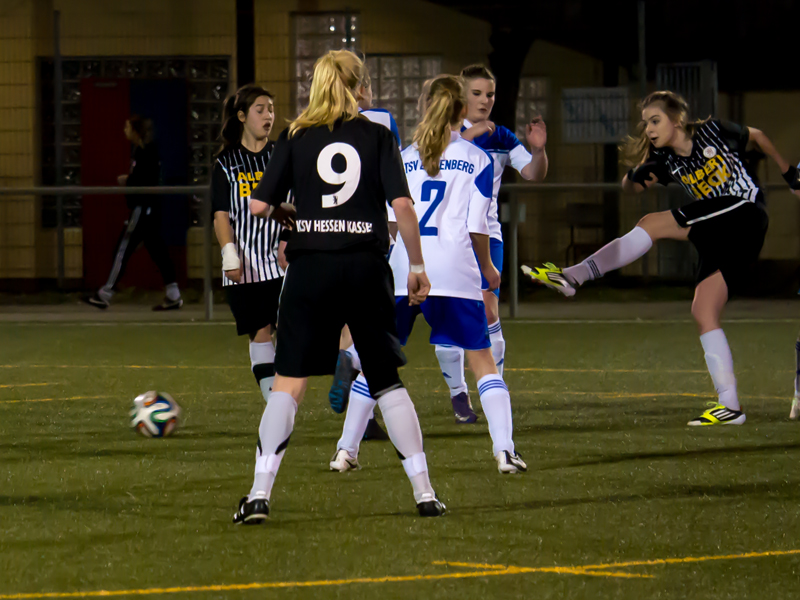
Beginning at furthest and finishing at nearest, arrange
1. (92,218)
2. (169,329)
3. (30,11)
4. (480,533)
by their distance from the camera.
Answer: (30,11)
(92,218)
(169,329)
(480,533)

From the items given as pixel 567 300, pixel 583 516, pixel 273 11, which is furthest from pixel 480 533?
pixel 273 11

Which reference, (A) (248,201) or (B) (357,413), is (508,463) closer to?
(B) (357,413)

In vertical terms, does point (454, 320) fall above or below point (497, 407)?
above

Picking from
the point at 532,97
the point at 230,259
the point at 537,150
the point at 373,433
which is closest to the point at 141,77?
the point at 532,97

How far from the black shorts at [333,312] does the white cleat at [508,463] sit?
49.0 inches

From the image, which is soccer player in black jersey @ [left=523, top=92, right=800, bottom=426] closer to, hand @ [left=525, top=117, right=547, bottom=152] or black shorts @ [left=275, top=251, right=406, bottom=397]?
hand @ [left=525, top=117, right=547, bottom=152]

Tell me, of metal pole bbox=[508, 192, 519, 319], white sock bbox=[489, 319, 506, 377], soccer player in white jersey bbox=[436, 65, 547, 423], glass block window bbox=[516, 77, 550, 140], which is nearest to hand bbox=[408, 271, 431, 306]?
soccer player in white jersey bbox=[436, 65, 547, 423]

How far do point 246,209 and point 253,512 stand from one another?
240cm

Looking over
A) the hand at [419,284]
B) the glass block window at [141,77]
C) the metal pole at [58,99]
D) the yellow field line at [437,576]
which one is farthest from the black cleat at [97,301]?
the yellow field line at [437,576]

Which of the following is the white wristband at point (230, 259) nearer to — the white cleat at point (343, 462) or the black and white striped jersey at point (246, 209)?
the white cleat at point (343, 462)

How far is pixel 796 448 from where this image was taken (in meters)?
7.30

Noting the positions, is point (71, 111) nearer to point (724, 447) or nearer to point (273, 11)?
point (273, 11)

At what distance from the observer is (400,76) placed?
799 inches

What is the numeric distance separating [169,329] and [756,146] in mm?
7892
